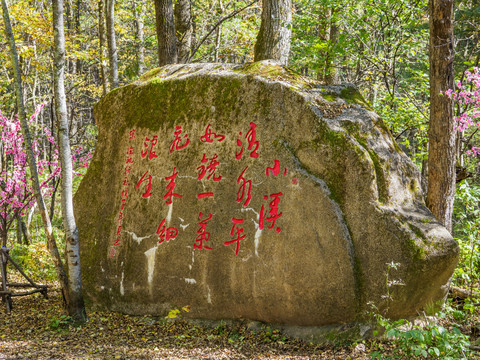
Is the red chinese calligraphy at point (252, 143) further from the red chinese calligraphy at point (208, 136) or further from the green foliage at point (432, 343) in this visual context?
the green foliage at point (432, 343)

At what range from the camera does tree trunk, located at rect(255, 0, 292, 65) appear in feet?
22.2

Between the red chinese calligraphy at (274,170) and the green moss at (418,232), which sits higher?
the red chinese calligraphy at (274,170)

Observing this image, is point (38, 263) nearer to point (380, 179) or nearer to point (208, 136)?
point (208, 136)

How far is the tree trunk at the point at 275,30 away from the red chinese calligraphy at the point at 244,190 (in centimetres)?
285

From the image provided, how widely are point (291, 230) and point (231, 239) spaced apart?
0.76 m

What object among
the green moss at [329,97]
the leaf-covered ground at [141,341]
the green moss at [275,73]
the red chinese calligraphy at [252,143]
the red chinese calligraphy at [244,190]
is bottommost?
the leaf-covered ground at [141,341]

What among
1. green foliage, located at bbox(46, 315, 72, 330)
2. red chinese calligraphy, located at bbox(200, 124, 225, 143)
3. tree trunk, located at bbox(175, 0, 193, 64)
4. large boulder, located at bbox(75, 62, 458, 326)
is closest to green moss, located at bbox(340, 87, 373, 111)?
large boulder, located at bbox(75, 62, 458, 326)

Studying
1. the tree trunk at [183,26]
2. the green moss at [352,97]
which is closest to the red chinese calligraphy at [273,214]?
the green moss at [352,97]

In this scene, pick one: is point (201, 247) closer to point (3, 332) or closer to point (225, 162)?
point (225, 162)

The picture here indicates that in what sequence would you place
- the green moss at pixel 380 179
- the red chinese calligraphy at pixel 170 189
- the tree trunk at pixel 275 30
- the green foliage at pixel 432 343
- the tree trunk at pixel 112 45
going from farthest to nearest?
the tree trunk at pixel 112 45 → the tree trunk at pixel 275 30 → the red chinese calligraphy at pixel 170 189 → the green moss at pixel 380 179 → the green foliage at pixel 432 343

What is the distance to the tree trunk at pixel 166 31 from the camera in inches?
306

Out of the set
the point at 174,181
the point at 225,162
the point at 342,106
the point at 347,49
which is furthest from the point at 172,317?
the point at 347,49

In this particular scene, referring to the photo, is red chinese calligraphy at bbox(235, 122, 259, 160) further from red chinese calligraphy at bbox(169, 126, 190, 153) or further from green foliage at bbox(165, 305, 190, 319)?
green foliage at bbox(165, 305, 190, 319)

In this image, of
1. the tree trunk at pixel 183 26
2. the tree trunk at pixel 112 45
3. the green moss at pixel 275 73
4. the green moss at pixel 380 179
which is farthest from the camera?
the tree trunk at pixel 183 26
